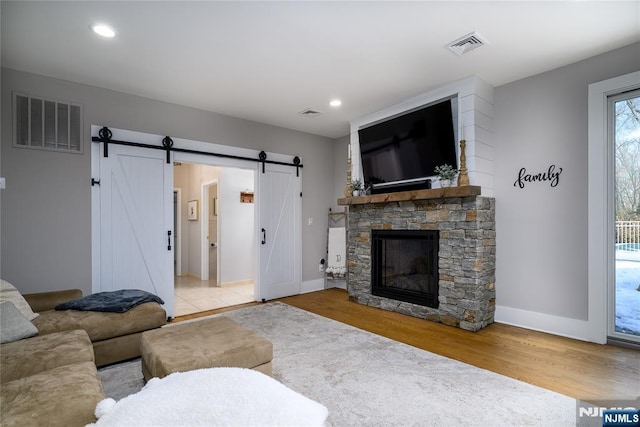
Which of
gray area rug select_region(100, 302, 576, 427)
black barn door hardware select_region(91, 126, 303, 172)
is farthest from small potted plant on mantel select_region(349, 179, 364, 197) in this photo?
gray area rug select_region(100, 302, 576, 427)

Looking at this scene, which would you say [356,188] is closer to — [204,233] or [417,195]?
[417,195]

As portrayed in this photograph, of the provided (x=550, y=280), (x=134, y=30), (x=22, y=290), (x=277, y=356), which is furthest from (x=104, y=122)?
(x=550, y=280)

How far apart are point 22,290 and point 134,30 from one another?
8.98 ft

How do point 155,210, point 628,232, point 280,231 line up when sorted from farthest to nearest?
point 280,231 → point 155,210 → point 628,232

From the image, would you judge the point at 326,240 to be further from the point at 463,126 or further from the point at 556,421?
the point at 556,421

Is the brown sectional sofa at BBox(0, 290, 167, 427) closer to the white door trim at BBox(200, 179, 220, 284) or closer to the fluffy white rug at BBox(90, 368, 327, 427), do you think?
the fluffy white rug at BBox(90, 368, 327, 427)

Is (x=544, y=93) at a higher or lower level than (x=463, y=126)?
higher

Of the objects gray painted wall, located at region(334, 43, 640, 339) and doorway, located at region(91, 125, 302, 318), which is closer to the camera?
gray painted wall, located at region(334, 43, 640, 339)

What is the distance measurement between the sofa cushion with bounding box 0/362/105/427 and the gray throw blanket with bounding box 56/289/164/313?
47.2 inches

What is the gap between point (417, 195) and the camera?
3816mm

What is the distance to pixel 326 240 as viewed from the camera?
5.89 meters

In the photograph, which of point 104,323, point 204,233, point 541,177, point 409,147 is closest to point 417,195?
point 409,147

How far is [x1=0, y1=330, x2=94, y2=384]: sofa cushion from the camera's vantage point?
1.70 metres

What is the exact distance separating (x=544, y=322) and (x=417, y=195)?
6.18 ft
